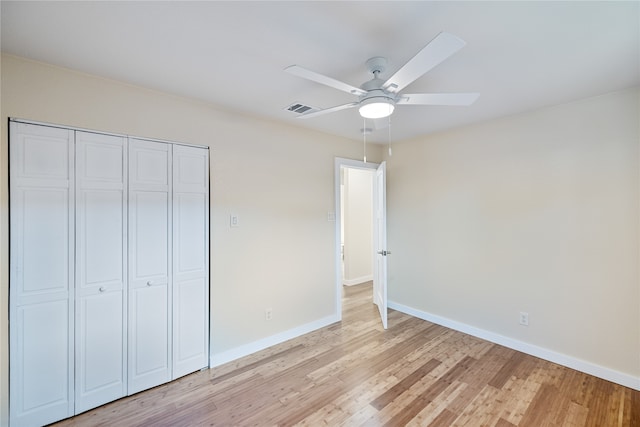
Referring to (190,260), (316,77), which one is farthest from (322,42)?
(190,260)

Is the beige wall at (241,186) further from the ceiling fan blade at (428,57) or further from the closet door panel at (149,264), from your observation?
the ceiling fan blade at (428,57)

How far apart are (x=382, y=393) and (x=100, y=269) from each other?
240cm

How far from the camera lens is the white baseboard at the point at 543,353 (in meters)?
2.33

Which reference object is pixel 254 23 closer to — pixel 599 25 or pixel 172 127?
pixel 172 127

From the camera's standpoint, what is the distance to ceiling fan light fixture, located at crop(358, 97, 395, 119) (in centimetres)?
175

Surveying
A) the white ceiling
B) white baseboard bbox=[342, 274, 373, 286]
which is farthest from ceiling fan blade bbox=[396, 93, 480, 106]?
white baseboard bbox=[342, 274, 373, 286]

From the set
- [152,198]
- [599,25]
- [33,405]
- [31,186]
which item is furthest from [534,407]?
[31,186]

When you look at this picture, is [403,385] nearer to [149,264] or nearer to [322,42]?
[149,264]

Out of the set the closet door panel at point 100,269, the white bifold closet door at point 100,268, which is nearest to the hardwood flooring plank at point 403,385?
the white bifold closet door at point 100,268

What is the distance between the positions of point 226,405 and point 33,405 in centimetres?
125

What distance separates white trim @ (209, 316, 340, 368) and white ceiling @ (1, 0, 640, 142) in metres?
2.43

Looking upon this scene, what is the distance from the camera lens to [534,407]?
208cm

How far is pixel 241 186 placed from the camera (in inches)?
112

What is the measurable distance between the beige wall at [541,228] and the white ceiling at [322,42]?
1.60ft
